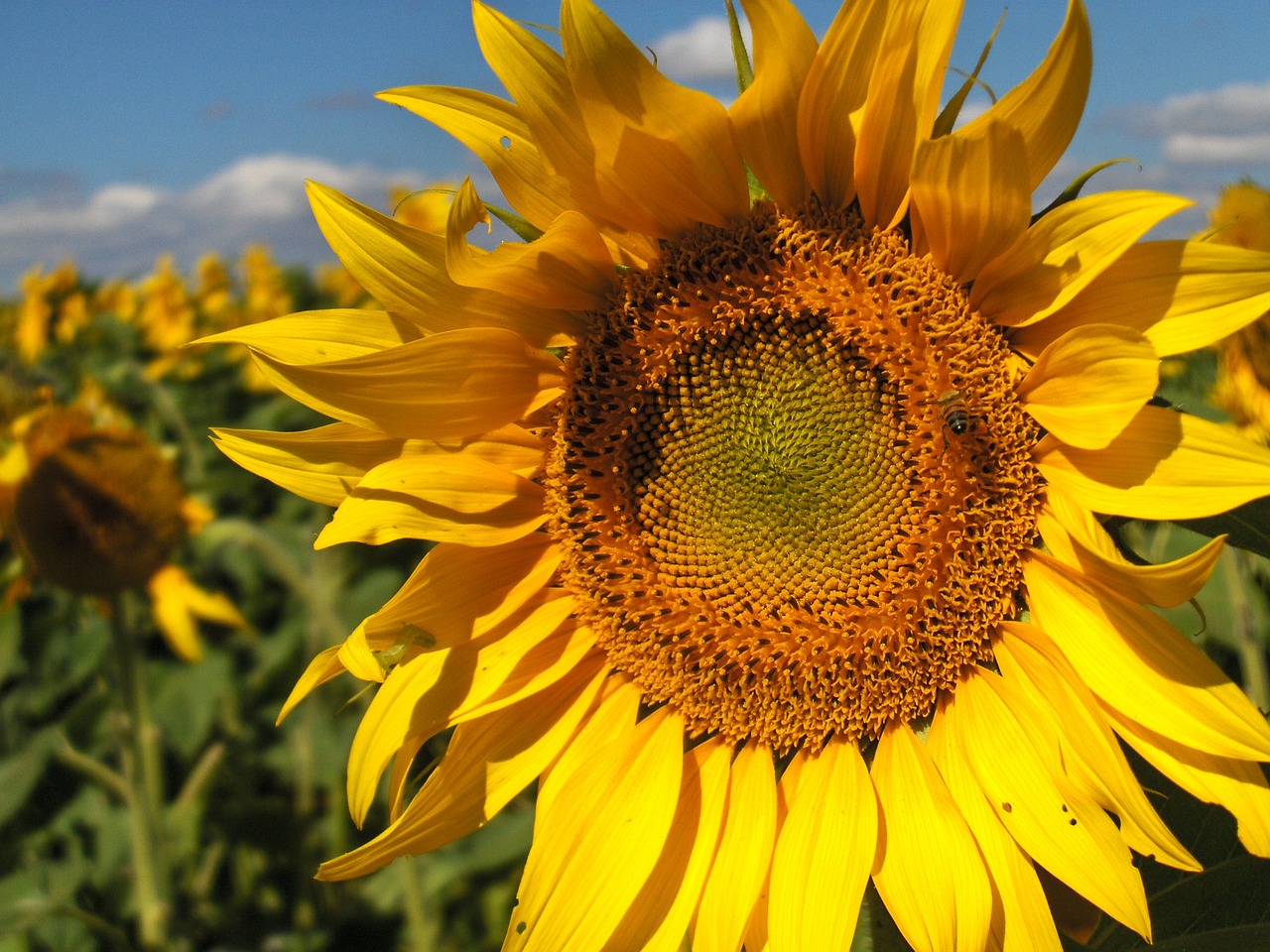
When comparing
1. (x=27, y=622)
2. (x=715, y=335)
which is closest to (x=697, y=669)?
(x=715, y=335)

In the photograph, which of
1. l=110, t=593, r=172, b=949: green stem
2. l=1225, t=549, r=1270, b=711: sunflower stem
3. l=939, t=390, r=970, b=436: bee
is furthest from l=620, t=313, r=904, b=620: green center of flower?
l=110, t=593, r=172, b=949: green stem

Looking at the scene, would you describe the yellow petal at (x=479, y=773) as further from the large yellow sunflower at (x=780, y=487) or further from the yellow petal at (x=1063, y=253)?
the yellow petal at (x=1063, y=253)

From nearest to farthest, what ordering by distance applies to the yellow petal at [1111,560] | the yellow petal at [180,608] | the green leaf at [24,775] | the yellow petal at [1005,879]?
the yellow petal at [1111,560] < the yellow petal at [1005,879] < the green leaf at [24,775] < the yellow petal at [180,608]

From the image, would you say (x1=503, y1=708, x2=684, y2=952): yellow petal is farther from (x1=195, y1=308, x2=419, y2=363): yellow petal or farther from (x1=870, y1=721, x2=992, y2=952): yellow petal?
(x1=195, y1=308, x2=419, y2=363): yellow petal

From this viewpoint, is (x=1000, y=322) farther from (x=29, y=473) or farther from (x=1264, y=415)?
(x=29, y=473)

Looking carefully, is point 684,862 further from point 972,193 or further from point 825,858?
point 972,193

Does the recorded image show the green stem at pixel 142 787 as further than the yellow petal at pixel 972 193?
Yes

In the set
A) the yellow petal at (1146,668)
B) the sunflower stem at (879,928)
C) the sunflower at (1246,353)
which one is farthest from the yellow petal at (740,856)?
the sunflower at (1246,353)
